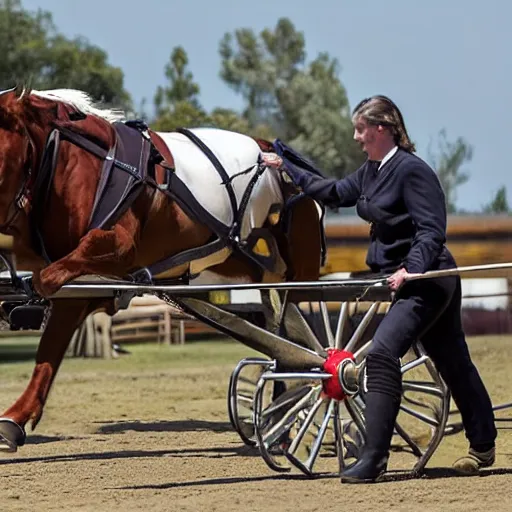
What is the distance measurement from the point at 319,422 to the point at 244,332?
1.98 feet

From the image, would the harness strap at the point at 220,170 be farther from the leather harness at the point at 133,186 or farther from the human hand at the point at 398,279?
the human hand at the point at 398,279

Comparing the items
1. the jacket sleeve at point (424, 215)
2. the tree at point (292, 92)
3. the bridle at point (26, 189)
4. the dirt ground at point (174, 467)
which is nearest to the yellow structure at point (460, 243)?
the dirt ground at point (174, 467)

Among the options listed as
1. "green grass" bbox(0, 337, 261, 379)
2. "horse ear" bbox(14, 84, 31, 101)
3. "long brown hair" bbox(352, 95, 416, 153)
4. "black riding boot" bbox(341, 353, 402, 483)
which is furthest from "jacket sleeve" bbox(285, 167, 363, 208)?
"green grass" bbox(0, 337, 261, 379)

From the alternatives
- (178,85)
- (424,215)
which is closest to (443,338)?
(424,215)

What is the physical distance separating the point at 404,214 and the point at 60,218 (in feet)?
6.83

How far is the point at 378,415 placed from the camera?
21.5 ft

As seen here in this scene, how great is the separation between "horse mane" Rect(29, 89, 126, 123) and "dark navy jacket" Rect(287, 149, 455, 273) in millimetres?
1997

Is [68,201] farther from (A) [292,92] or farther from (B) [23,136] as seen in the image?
(A) [292,92]

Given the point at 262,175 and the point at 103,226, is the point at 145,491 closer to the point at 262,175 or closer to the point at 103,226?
the point at 103,226

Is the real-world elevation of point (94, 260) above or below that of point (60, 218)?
below

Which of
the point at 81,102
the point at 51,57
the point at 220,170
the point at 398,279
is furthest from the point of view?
the point at 51,57

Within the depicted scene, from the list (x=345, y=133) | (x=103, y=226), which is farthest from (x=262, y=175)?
(x=345, y=133)

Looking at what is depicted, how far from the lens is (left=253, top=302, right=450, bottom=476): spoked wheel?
707cm

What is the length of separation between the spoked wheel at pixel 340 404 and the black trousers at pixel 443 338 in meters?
0.13
